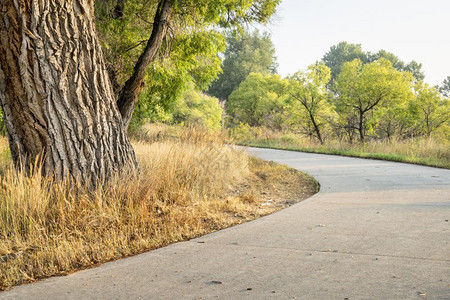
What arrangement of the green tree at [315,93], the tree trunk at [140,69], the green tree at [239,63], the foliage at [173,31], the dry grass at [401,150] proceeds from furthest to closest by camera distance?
1. the green tree at [239,63]
2. the green tree at [315,93]
3. the dry grass at [401,150]
4. the foliage at [173,31]
5. the tree trunk at [140,69]

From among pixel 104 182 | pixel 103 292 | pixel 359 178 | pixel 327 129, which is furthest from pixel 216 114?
pixel 103 292

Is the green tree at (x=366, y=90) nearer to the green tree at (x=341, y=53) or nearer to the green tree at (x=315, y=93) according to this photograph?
the green tree at (x=315, y=93)

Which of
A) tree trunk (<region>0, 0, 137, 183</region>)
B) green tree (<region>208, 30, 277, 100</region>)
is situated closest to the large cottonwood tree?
tree trunk (<region>0, 0, 137, 183</region>)

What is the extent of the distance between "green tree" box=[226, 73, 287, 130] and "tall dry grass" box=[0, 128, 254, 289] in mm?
27643

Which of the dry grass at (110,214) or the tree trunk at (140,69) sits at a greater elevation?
the tree trunk at (140,69)

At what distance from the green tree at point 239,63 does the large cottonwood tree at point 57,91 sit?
52.6 m

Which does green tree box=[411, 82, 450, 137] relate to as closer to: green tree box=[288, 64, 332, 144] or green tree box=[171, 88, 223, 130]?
green tree box=[288, 64, 332, 144]

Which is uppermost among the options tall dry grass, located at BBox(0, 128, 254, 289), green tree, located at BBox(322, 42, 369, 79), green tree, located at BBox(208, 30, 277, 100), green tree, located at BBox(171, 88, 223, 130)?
green tree, located at BBox(322, 42, 369, 79)

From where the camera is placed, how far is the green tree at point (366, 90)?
19.5 metres

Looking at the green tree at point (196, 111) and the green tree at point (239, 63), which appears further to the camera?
the green tree at point (239, 63)

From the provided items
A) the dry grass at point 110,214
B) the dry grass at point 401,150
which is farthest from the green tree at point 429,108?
the dry grass at point 110,214

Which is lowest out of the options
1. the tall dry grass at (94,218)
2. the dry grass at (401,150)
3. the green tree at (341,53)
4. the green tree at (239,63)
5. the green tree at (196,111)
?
the tall dry grass at (94,218)

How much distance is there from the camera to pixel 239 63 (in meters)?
60.8

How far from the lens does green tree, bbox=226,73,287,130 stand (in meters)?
34.5
